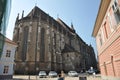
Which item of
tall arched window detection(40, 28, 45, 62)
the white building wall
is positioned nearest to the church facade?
tall arched window detection(40, 28, 45, 62)

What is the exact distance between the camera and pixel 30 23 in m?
41.1

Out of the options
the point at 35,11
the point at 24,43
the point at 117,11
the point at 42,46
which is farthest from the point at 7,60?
the point at 35,11

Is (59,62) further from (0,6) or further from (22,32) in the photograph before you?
(0,6)

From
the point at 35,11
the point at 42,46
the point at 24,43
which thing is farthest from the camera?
the point at 35,11

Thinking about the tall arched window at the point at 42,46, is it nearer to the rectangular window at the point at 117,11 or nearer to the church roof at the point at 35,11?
the church roof at the point at 35,11

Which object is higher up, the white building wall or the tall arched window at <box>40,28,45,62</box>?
the tall arched window at <box>40,28,45,62</box>

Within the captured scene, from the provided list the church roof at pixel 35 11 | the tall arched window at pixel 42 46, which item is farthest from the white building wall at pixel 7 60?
the church roof at pixel 35 11

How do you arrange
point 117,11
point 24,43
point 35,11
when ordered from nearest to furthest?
1. point 117,11
2. point 24,43
3. point 35,11

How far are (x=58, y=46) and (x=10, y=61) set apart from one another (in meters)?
25.5

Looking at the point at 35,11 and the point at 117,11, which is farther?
the point at 35,11

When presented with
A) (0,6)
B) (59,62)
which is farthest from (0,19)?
(59,62)

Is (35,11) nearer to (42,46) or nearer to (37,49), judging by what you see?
(42,46)

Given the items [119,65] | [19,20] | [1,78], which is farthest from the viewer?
[19,20]

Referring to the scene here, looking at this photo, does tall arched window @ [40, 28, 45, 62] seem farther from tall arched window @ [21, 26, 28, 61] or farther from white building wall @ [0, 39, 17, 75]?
white building wall @ [0, 39, 17, 75]
